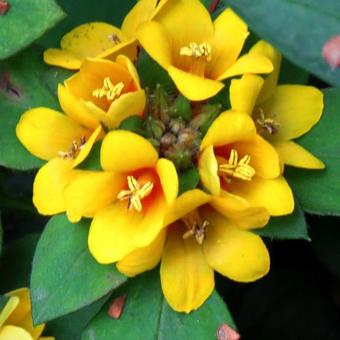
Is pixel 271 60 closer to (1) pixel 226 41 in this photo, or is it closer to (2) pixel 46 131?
(1) pixel 226 41

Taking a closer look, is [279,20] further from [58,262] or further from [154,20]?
[58,262]

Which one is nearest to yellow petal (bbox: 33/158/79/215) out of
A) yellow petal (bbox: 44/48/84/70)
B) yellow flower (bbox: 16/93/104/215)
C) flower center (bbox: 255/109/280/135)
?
yellow flower (bbox: 16/93/104/215)

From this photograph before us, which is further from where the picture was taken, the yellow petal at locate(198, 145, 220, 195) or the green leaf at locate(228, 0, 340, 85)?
the yellow petal at locate(198, 145, 220, 195)

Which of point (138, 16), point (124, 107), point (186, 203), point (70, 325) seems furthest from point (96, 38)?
point (70, 325)

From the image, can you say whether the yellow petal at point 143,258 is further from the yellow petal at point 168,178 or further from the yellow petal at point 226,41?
the yellow petal at point 226,41

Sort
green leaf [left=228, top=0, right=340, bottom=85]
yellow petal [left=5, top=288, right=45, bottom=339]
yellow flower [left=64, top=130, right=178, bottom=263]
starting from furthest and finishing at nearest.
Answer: yellow petal [left=5, top=288, right=45, bottom=339] < yellow flower [left=64, top=130, right=178, bottom=263] < green leaf [left=228, top=0, right=340, bottom=85]

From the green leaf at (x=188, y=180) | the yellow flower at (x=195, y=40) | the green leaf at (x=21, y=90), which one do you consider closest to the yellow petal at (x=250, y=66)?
the yellow flower at (x=195, y=40)

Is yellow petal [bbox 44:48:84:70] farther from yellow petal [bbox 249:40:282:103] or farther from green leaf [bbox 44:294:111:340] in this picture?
green leaf [bbox 44:294:111:340]
